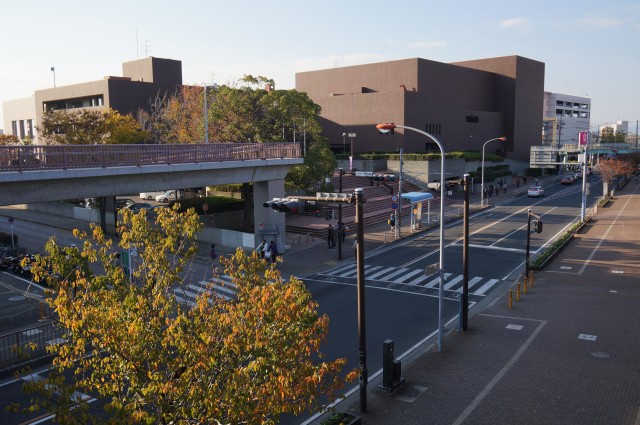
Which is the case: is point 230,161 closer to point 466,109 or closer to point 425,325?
point 425,325

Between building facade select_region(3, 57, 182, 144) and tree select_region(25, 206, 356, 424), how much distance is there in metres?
63.4

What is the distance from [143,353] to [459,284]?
22026 millimetres

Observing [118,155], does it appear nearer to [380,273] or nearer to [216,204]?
[380,273]

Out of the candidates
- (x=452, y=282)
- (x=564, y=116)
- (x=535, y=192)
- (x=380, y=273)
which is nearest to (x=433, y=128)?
(x=535, y=192)

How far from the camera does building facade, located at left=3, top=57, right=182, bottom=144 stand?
2847 inches

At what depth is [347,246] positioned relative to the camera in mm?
38906

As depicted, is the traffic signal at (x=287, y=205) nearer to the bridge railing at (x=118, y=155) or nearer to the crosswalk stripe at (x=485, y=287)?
the bridge railing at (x=118, y=155)

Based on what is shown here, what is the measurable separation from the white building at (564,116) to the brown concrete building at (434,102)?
153 feet

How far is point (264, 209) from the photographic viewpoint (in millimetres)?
36000

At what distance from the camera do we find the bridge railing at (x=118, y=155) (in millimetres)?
21500

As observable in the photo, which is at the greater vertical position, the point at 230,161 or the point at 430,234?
the point at 230,161

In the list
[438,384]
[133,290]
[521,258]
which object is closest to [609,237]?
[521,258]

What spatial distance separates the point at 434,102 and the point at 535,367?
69.8 metres

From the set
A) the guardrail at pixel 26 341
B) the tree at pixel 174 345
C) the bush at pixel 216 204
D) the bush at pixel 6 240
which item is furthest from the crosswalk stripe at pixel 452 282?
the bush at pixel 6 240
